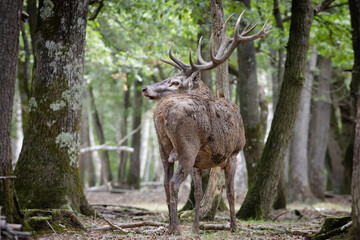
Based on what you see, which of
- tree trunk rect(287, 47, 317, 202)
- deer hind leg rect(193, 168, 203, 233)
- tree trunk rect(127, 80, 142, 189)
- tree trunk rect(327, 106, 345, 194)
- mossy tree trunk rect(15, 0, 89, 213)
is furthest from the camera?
tree trunk rect(327, 106, 345, 194)

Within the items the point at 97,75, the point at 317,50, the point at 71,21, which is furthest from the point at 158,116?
the point at 97,75

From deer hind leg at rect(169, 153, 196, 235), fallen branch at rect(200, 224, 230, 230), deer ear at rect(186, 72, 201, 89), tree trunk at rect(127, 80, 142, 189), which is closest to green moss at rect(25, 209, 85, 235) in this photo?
deer hind leg at rect(169, 153, 196, 235)

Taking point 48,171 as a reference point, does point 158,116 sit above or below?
above

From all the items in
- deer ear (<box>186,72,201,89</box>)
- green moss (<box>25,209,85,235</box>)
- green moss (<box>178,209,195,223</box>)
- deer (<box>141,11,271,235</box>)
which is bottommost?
green moss (<box>178,209,195,223</box>)

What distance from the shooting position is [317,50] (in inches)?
676

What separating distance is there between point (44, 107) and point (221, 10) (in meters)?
4.07

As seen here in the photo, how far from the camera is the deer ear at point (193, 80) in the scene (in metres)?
7.29

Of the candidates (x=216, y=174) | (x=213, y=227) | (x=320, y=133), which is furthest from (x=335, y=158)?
(x=213, y=227)

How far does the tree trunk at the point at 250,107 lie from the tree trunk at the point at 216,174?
2.78m

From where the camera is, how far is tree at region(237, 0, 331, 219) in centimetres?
922

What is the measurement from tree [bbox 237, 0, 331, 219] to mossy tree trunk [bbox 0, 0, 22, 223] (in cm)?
560

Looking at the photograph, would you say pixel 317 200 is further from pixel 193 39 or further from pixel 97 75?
pixel 97 75

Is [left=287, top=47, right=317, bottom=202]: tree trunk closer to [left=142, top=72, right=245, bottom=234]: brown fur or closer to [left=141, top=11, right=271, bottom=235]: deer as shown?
[left=141, top=11, right=271, bottom=235]: deer

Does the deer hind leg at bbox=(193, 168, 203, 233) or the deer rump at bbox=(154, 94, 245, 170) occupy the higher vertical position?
the deer rump at bbox=(154, 94, 245, 170)
